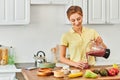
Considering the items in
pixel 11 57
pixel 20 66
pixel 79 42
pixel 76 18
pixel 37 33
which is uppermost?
pixel 76 18

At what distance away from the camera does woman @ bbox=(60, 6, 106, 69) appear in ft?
9.76

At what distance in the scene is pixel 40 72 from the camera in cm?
239

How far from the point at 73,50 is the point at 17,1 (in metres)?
1.45

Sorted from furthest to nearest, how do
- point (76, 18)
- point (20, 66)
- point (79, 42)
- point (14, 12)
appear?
1. point (20, 66)
2. point (14, 12)
3. point (79, 42)
4. point (76, 18)

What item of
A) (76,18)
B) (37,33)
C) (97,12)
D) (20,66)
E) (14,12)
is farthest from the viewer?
(37,33)

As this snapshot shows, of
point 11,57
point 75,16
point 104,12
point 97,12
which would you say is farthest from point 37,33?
point 75,16

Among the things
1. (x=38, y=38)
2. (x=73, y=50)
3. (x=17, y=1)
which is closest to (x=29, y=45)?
(x=38, y=38)

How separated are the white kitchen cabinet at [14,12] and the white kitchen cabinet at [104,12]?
98 centimetres

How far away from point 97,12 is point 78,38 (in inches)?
59.5

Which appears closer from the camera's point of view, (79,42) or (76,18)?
(76,18)

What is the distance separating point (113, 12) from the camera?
457 cm

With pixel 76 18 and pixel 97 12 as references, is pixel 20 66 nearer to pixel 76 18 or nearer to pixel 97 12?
pixel 97 12

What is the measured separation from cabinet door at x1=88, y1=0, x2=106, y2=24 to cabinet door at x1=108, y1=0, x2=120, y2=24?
0.31ft

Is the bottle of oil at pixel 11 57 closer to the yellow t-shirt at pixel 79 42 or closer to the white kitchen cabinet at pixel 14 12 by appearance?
the white kitchen cabinet at pixel 14 12
